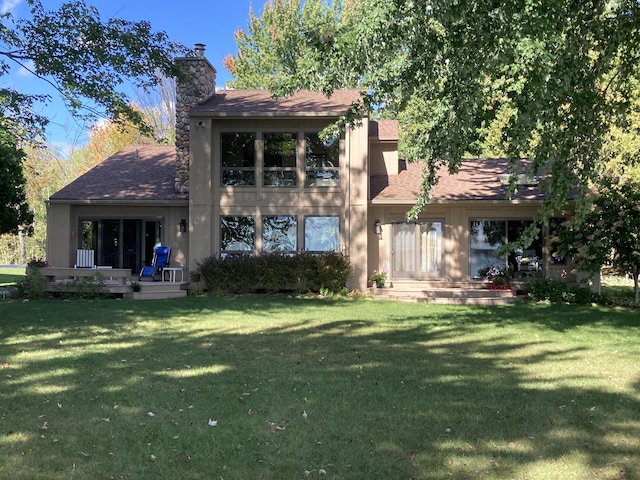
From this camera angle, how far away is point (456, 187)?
16.6 m

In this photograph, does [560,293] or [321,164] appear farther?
[321,164]

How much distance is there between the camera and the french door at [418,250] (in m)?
16.4

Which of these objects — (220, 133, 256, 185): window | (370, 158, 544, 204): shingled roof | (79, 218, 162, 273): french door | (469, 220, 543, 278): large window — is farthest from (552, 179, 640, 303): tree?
(79, 218, 162, 273): french door

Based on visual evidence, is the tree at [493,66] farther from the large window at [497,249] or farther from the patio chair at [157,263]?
the patio chair at [157,263]

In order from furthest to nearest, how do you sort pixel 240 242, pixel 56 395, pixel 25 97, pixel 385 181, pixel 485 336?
pixel 385 181, pixel 240 242, pixel 25 97, pixel 485 336, pixel 56 395

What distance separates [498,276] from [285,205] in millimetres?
6707

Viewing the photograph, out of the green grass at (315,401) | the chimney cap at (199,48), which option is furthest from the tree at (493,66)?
the chimney cap at (199,48)

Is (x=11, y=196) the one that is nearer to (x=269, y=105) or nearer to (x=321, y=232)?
(x=269, y=105)

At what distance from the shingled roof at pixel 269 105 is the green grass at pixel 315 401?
751 cm

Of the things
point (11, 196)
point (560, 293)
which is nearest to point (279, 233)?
point (560, 293)

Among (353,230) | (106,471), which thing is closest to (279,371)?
(106,471)

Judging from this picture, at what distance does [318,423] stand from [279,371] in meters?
1.85

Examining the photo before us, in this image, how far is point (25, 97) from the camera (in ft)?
38.5

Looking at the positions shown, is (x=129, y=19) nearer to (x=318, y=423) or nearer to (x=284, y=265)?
(x=284, y=265)
